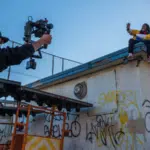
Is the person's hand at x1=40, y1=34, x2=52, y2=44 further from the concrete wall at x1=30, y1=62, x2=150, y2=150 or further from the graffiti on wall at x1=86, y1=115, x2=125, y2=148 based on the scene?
the graffiti on wall at x1=86, y1=115, x2=125, y2=148

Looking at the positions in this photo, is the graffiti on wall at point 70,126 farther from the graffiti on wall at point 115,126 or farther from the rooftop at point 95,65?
the rooftop at point 95,65

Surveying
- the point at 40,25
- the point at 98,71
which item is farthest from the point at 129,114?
the point at 40,25

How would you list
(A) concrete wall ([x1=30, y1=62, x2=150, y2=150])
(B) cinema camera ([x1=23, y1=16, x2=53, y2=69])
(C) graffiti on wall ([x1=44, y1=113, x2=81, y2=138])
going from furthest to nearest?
(C) graffiti on wall ([x1=44, y1=113, x2=81, y2=138]) < (A) concrete wall ([x1=30, y1=62, x2=150, y2=150]) < (B) cinema camera ([x1=23, y1=16, x2=53, y2=69])

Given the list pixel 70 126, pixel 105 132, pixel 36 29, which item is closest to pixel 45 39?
pixel 36 29

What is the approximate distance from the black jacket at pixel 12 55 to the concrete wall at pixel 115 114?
6.28 metres

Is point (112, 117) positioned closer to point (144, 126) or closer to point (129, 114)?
point (129, 114)

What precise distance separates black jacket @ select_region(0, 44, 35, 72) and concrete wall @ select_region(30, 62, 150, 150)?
6.28m

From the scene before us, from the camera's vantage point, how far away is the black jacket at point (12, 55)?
7.55 ft

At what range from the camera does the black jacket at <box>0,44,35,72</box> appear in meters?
2.30

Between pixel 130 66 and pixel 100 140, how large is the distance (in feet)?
9.59

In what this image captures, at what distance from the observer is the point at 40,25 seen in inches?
143

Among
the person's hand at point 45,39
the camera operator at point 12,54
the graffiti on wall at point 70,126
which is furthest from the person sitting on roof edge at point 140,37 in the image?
the camera operator at point 12,54

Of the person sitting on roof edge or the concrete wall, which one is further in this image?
the concrete wall

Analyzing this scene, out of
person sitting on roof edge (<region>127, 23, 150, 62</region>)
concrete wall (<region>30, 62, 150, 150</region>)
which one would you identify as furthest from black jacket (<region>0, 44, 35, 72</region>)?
concrete wall (<region>30, 62, 150, 150</region>)
